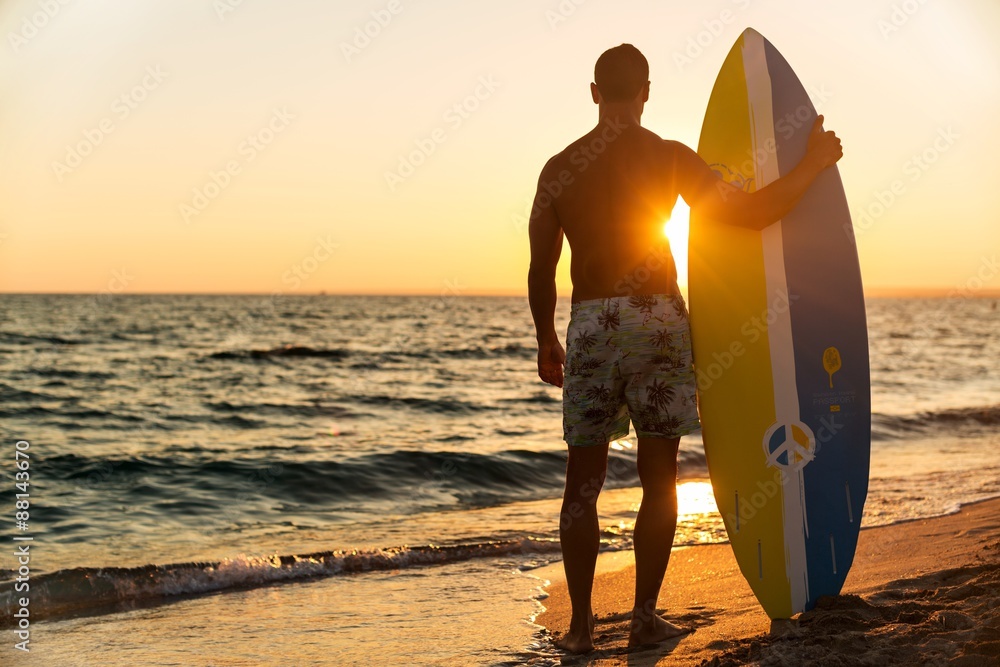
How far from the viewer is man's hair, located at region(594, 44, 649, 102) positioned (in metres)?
2.65

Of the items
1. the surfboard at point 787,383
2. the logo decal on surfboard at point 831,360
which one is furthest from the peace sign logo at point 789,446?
the logo decal on surfboard at point 831,360

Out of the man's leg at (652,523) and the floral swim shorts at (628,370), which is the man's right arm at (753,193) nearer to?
→ the floral swim shorts at (628,370)

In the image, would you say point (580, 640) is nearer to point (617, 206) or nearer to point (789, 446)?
point (789, 446)

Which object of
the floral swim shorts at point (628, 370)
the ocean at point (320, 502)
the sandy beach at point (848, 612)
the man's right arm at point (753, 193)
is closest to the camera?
the sandy beach at point (848, 612)

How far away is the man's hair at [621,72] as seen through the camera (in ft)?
8.71

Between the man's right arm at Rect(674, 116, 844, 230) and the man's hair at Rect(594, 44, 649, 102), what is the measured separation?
240 mm

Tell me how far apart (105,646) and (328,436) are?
6215 millimetres

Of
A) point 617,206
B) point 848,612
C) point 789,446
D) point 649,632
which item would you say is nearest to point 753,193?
point 617,206

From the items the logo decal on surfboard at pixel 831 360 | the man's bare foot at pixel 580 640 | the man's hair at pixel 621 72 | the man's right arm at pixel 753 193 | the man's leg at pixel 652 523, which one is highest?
the man's hair at pixel 621 72

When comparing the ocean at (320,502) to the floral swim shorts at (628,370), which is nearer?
the floral swim shorts at (628,370)

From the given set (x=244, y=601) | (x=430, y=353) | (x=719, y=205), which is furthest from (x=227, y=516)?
(x=430, y=353)

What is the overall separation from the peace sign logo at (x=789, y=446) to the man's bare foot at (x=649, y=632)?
0.68 m

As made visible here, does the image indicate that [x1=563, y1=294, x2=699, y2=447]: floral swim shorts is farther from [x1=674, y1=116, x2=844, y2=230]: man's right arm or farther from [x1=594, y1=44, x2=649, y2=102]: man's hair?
[x1=594, y1=44, x2=649, y2=102]: man's hair

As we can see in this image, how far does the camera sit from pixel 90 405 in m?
11.9
